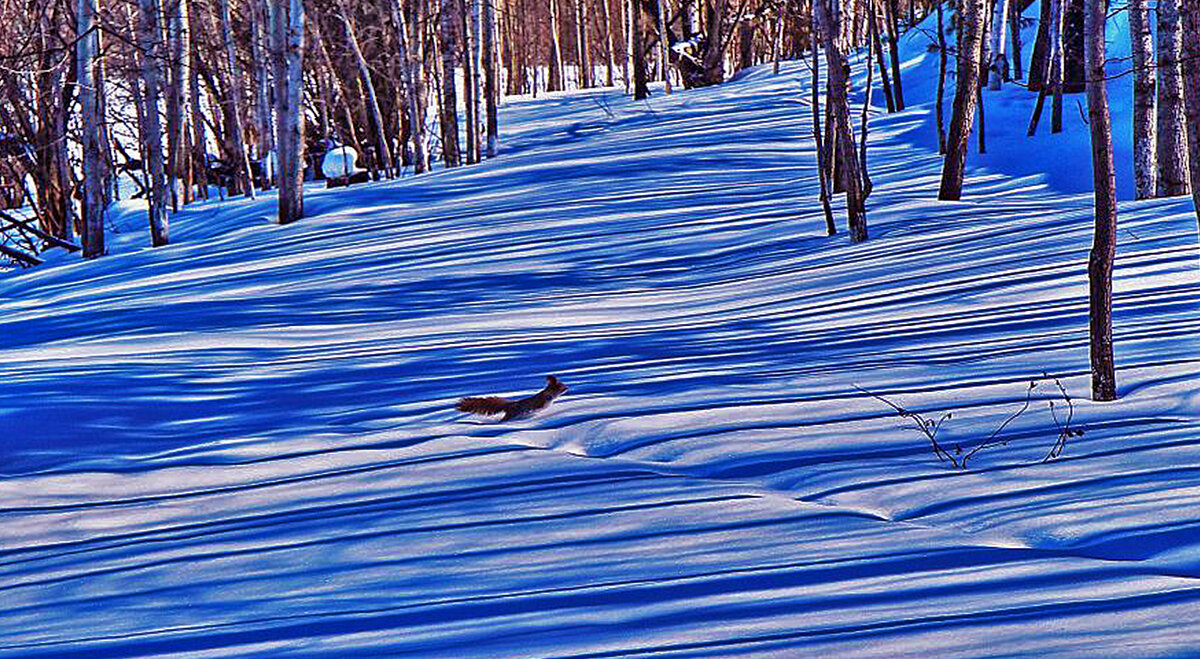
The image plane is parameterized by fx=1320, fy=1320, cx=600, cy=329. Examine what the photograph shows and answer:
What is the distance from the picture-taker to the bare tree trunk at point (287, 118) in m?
14.6

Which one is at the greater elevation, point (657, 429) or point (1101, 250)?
point (1101, 250)

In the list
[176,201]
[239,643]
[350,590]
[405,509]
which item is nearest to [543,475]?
[405,509]

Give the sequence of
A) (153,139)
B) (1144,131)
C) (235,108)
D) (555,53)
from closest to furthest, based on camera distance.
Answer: (1144,131) → (153,139) → (235,108) → (555,53)

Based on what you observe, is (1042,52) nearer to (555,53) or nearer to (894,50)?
(894,50)

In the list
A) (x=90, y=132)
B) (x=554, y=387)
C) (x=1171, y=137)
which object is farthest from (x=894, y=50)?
(x=554, y=387)

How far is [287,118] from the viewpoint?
48.3 feet

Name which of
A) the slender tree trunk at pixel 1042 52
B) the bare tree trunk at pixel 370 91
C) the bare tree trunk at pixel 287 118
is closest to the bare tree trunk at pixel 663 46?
the bare tree trunk at pixel 370 91

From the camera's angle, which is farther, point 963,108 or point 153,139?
point 153,139

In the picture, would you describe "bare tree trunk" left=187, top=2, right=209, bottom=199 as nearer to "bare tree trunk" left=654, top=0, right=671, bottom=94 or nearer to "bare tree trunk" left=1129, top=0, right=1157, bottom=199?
"bare tree trunk" left=654, top=0, right=671, bottom=94

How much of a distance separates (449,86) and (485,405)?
15775 mm

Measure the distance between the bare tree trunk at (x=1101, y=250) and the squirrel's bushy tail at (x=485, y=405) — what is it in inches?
83.7

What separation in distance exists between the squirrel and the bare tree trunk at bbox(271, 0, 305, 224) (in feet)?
33.6

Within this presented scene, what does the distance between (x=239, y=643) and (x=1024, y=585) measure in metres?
1.76

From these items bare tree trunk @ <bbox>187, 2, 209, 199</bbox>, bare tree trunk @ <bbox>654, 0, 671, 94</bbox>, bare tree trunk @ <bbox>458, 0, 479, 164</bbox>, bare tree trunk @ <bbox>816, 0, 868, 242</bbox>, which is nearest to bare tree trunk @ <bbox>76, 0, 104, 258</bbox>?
bare tree trunk @ <bbox>458, 0, 479, 164</bbox>
